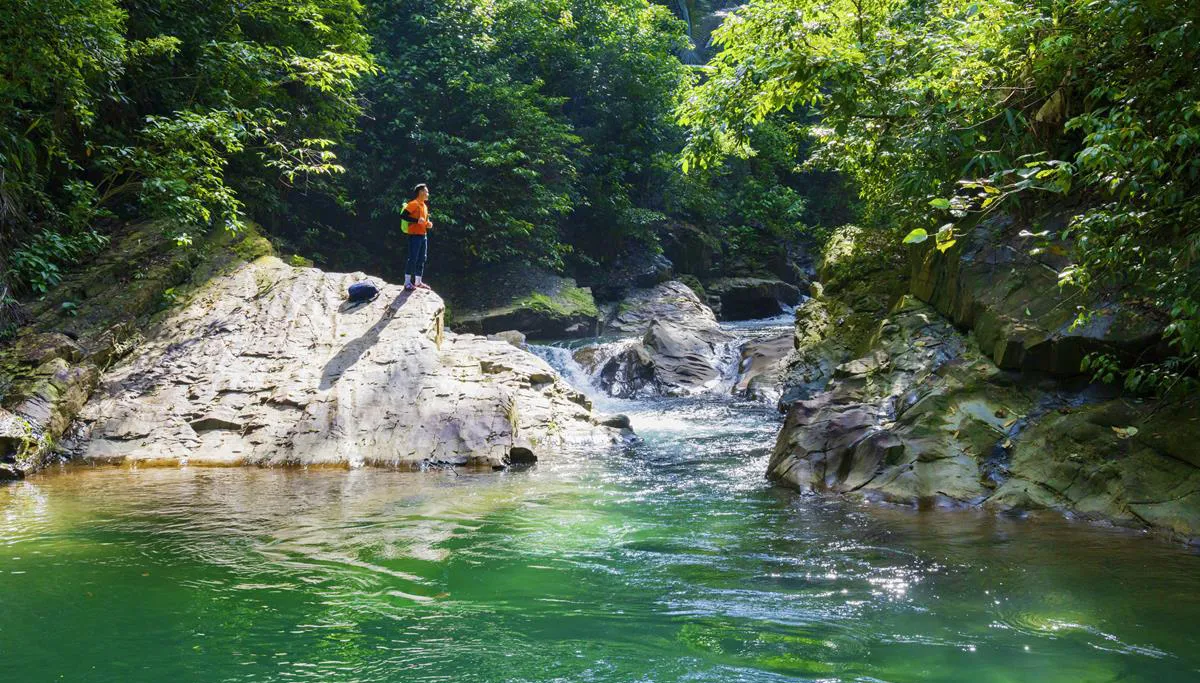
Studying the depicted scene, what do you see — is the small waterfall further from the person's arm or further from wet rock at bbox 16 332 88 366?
wet rock at bbox 16 332 88 366

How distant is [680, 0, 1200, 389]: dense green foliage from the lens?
492cm

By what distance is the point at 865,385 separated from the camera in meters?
8.80

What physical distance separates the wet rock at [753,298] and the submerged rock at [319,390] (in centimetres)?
1379

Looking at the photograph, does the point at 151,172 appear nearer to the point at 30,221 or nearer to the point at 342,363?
the point at 30,221

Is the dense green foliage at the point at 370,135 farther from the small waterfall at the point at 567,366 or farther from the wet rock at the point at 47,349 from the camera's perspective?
the small waterfall at the point at 567,366

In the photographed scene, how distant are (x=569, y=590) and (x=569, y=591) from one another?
2cm

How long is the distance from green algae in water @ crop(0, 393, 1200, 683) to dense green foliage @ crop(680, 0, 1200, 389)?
6.53ft

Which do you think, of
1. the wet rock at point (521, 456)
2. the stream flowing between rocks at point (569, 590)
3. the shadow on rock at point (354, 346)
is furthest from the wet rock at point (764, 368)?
the stream flowing between rocks at point (569, 590)

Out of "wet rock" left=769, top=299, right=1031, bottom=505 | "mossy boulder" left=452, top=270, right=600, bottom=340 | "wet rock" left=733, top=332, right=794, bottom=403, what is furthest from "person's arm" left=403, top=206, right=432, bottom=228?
"mossy boulder" left=452, top=270, right=600, bottom=340

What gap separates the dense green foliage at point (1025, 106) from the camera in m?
4.92

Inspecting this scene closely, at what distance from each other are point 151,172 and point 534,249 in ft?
38.1

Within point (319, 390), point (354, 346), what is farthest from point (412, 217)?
point (319, 390)

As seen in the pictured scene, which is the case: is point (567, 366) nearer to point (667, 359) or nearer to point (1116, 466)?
point (667, 359)

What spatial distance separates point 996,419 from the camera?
7312mm
